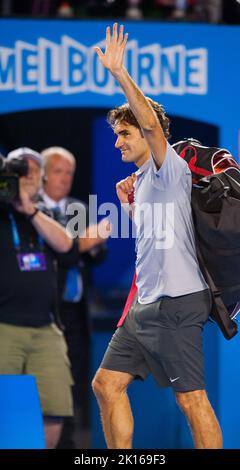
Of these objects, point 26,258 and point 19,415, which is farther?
point 26,258

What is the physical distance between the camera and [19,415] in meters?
4.11

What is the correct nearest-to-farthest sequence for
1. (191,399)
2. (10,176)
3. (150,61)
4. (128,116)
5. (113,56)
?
(113,56) < (191,399) < (128,116) < (10,176) < (150,61)

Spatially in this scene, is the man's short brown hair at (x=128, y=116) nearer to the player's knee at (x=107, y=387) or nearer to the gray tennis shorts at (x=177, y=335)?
the gray tennis shorts at (x=177, y=335)

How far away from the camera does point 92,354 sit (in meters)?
6.23

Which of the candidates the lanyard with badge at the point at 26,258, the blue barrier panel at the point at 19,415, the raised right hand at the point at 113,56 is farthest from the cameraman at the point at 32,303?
the raised right hand at the point at 113,56

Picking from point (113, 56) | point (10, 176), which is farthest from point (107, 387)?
point (10, 176)

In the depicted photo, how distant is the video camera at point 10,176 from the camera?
5.23 m

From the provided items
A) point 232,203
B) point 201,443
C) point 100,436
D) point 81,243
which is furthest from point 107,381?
point 100,436

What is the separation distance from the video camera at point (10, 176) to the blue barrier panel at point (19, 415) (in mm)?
1360

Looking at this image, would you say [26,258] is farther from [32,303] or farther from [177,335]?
[177,335]

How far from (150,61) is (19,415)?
7.30ft

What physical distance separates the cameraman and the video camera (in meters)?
0.02

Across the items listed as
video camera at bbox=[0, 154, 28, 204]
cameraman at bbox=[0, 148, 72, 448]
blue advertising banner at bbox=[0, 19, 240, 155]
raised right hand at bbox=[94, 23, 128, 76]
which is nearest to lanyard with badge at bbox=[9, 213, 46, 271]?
cameraman at bbox=[0, 148, 72, 448]
